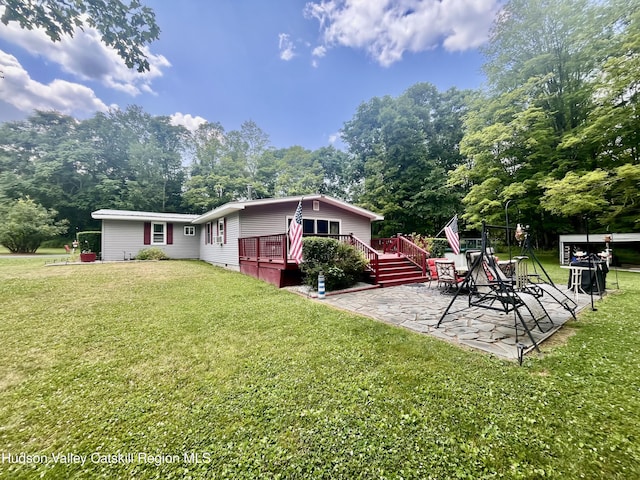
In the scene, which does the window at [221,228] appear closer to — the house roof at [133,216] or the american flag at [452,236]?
the house roof at [133,216]

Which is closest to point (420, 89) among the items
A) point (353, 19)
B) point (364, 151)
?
point (364, 151)

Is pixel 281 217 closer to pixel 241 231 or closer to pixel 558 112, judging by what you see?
pixel 241 231

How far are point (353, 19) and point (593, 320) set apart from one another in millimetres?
12932

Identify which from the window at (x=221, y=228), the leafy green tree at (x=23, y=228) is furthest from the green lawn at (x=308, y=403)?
the leafy green tree at (x=23, y=228)

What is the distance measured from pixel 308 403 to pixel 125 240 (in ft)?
55.7

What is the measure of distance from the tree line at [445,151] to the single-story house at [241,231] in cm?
459

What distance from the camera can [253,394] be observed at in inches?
103

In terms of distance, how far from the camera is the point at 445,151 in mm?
22953

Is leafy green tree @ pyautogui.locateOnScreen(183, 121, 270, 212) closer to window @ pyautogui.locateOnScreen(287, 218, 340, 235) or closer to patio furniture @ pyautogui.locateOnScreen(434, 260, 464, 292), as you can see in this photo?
window @ pyautogui.locateOnScreen(287, 218, 340, 235)

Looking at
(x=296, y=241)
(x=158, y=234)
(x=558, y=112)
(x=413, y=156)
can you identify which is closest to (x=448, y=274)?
(x=296, y=241)

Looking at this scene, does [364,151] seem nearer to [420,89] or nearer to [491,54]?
[420,89]

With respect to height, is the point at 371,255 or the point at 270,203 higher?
the point at 270,203

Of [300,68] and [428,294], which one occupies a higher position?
[300,68]

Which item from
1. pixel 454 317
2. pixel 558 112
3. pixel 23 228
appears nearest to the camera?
pixel 454 317
